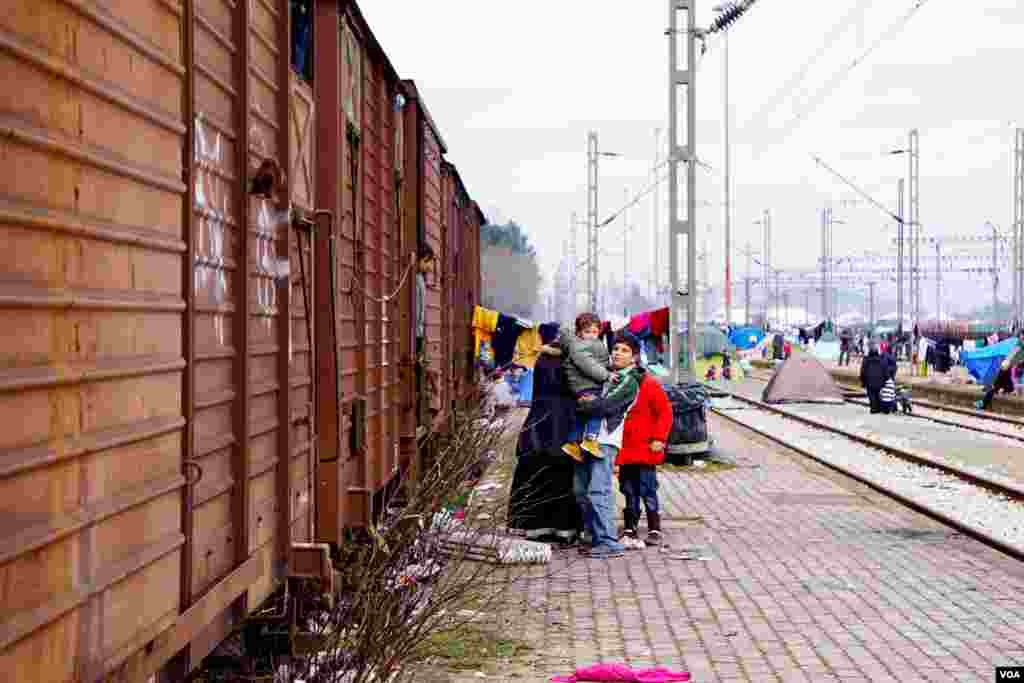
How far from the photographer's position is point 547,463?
11656mm

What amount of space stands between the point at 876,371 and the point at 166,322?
30.5 meters

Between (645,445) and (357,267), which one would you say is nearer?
(357,267)

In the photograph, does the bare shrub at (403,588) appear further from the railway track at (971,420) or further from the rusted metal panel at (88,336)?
the railway track at (971,420)

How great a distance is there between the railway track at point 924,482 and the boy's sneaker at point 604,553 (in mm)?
3338

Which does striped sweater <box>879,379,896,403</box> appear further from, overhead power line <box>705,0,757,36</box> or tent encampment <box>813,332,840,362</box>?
tent encampment <box>813,332,840,362</box>

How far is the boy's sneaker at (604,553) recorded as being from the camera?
11.4m

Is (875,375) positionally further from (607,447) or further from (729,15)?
(607,447)

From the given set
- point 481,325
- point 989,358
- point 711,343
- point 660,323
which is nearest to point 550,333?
point 481,325

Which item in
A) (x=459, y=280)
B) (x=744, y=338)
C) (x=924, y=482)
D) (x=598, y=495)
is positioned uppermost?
(x=459, y=280)

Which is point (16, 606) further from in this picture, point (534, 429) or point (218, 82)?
point (534, 429)

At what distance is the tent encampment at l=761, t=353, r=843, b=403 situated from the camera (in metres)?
38.8

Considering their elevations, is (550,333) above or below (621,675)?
above

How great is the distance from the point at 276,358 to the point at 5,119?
298 cm

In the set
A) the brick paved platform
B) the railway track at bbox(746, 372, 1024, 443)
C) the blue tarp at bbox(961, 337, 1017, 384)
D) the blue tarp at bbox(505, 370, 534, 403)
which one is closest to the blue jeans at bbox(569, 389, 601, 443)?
the brick paved platform
